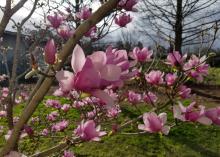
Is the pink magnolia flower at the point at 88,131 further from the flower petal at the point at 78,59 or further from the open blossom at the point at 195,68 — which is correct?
the open blossom at the point at 195,68

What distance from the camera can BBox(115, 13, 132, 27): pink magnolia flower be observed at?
10.6ft

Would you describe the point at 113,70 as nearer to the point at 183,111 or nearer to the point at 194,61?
the point at 183,111

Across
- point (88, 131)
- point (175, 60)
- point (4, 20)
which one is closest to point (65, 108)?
point (175, 60)

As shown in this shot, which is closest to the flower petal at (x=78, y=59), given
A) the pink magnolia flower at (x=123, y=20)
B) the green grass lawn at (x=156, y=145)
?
the pink magnolia flower at (x=123, y=20)

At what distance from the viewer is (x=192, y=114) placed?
1.80 metres

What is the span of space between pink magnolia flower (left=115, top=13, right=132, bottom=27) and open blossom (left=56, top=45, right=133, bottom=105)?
2093 millimetres

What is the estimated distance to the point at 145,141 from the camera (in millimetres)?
7918

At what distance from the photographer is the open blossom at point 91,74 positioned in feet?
3.64

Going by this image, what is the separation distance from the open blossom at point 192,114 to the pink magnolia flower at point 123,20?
1477 mm

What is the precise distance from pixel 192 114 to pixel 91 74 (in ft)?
2.63

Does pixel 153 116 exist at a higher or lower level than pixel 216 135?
higher

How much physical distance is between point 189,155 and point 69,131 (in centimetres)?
243

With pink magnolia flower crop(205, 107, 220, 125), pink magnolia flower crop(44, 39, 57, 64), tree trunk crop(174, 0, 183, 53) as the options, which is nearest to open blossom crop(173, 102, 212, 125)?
pink magnolia flower crop(205, 107, 220, 125)

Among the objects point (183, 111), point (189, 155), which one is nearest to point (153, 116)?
point (183, 111)
